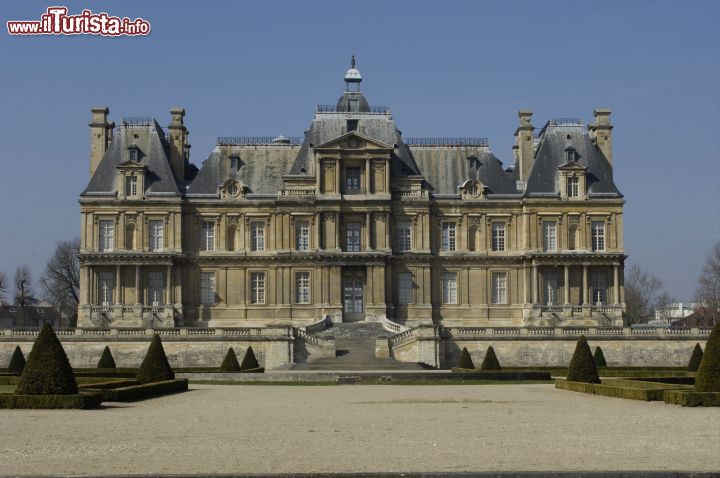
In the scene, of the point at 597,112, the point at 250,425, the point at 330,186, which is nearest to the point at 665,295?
the point at 597,112

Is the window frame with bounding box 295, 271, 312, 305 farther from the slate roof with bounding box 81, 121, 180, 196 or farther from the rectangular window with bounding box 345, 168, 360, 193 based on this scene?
the slate roof with bounding box 81, 121, 180, 196

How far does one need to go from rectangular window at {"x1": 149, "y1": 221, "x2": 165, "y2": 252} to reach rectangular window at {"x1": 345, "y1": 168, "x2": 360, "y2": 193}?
9.63 m

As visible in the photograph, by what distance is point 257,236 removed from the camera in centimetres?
5859

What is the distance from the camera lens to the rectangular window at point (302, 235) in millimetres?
57875

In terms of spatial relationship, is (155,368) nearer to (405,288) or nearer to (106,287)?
(106,287)

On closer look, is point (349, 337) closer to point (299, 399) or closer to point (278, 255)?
point (278, 255)

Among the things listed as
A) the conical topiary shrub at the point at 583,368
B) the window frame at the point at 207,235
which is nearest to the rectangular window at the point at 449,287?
the window frame at the point at 207,235

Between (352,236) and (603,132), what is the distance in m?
14.5

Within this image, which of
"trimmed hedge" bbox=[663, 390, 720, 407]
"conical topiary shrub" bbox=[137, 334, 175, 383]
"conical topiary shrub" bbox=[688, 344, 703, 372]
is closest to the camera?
"trimmed hedge" bbox=[663, 390, 720, 407]

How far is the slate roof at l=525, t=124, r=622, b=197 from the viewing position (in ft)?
192

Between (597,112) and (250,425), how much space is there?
4363 cm

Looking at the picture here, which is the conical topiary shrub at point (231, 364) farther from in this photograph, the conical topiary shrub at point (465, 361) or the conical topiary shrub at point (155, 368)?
the conical topiary shrub at point (465, 361)

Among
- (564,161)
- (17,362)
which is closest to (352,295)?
(564,161)

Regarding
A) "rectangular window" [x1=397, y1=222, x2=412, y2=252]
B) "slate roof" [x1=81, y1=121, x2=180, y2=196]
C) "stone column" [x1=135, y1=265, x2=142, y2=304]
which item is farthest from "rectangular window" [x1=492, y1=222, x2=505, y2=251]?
"stone column" [x1=135, y1=265, x2=142, y2=304]
